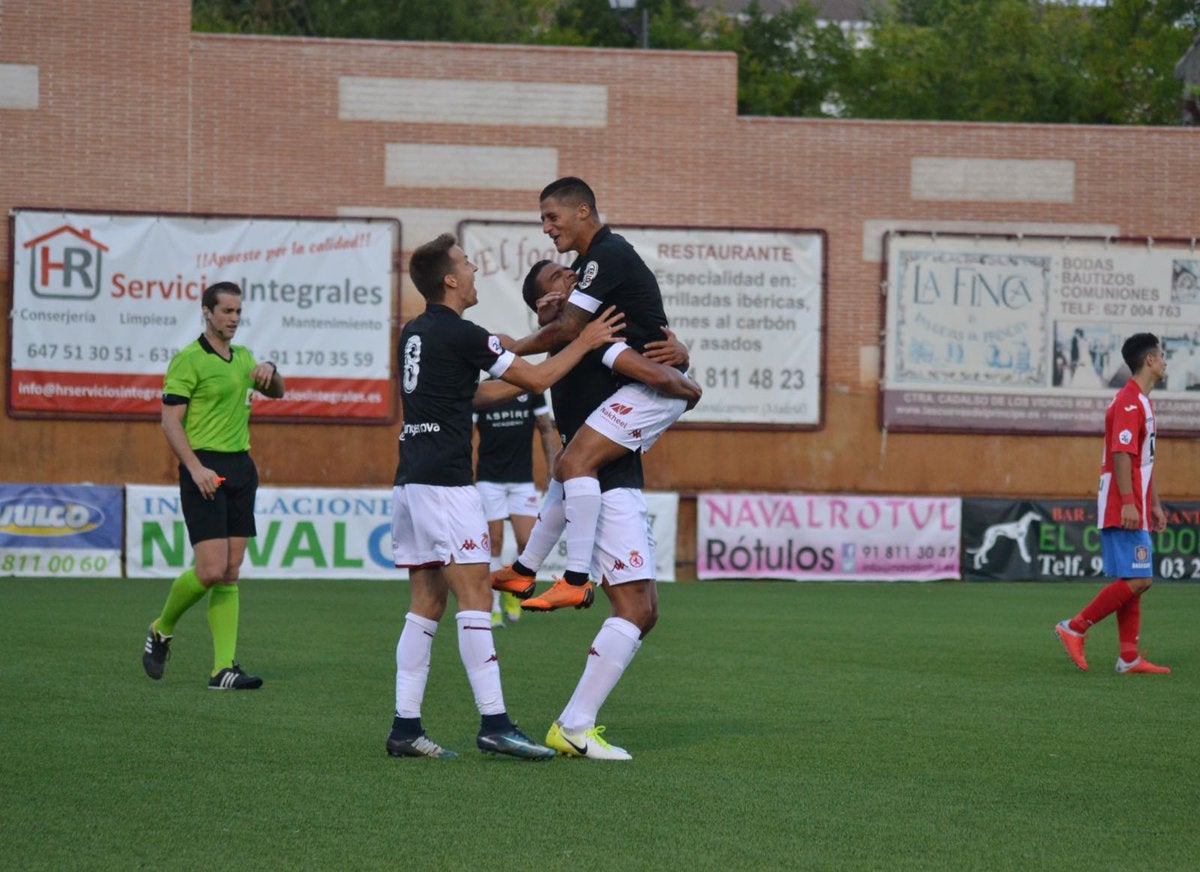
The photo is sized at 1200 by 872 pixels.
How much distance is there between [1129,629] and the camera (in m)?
11.3

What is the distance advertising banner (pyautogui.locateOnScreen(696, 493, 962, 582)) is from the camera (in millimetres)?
21750

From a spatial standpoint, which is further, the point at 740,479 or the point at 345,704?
the point at 740,479

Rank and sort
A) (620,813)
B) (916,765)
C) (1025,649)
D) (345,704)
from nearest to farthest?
(620,813)
(916,765)
(345,704)
(1025,649)

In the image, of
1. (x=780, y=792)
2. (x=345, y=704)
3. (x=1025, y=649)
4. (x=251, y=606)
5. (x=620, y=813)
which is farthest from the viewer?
(x=251, y=606)

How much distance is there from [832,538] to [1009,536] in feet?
7.50

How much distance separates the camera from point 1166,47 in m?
39.3

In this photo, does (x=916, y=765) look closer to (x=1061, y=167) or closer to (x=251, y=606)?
(x=251, y=606)

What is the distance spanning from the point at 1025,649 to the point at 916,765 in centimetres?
601

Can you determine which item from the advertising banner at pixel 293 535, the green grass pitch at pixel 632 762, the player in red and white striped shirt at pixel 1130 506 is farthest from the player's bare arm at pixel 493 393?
the advertising banner at pixel 293 535

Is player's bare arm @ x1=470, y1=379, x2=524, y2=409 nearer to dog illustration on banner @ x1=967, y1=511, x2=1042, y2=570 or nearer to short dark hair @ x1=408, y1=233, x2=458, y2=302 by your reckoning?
short dark hair @ x1=408, y1=233, x2=458, y2=302

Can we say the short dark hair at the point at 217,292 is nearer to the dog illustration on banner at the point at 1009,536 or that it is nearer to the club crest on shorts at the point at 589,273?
the club crest on shorts at the point at 589,273

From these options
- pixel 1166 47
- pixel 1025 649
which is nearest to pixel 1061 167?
pixel 1025 649

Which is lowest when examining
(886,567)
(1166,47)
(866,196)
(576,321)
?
(886,567)

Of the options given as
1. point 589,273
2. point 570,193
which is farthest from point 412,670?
point 570,193
